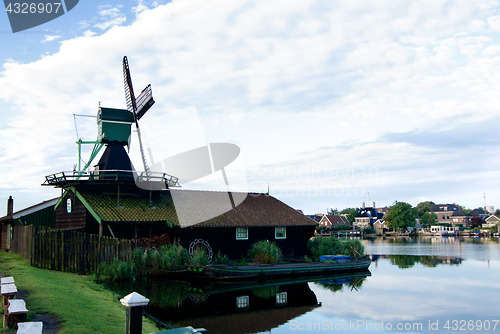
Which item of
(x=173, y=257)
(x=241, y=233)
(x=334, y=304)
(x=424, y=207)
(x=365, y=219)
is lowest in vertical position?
(x=365, y=219)

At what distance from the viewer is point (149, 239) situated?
2409 cm

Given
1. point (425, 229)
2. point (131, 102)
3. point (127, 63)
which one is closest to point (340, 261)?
point (131, 102)

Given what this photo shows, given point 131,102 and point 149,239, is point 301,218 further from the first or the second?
point 131,102

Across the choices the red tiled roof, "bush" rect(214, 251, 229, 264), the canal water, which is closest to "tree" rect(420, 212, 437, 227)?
the red tiled roof

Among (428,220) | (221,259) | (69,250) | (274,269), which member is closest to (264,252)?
(274,269)

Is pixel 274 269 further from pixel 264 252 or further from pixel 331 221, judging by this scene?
pixel 331 221

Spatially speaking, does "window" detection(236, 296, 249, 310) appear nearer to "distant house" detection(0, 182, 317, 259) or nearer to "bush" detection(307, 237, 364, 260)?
"distant house" detection(0, 182, 317, 259)

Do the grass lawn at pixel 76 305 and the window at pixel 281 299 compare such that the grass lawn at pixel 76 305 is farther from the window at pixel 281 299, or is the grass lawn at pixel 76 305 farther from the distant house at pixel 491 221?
the distant house at pixel 491 221

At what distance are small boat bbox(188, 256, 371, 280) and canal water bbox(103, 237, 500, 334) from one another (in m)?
0.69

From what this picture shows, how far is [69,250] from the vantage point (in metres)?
19.1

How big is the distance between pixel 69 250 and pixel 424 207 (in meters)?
126

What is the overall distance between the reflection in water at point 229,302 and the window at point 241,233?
186 inches

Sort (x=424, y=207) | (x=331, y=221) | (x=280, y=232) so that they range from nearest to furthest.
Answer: (x=280, y=232), (x=331, y=221), (x=424, y=207)

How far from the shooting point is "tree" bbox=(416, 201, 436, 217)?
125231 mm
